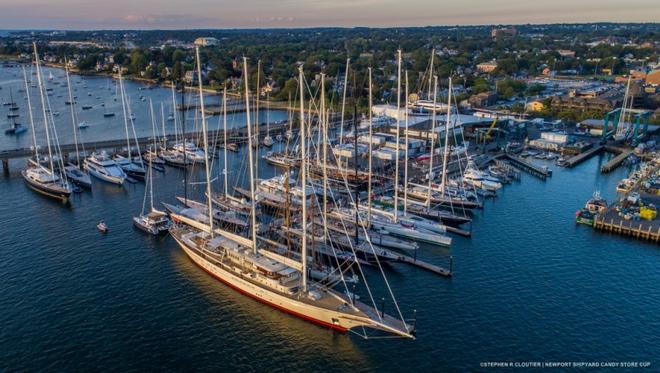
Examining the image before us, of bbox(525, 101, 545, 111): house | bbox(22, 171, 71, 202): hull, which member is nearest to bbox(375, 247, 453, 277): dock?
bbox(22, 171, 71, 202): hull

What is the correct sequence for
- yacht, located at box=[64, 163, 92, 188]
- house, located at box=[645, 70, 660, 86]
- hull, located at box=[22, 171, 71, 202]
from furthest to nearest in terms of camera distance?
house, located at box=[645, 70, 660, 86] → yacht, located at box=[64, 163, 92, 188] → hull, located at box=[22, 171, 71, 202]

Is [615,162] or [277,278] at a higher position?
[277,278]

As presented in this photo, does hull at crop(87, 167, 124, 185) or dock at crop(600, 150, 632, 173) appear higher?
hull at crop(87, 167, 124, 185)

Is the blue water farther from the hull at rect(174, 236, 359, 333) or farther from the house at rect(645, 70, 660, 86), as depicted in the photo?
the house at rect(645, 70, 660, 86)

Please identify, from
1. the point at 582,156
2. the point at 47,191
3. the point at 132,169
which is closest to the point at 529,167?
the point at 582,156

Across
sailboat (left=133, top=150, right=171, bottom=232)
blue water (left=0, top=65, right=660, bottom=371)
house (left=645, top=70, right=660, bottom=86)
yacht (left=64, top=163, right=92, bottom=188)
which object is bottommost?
blue water (left=0, top=65, right=660, bottom=371)

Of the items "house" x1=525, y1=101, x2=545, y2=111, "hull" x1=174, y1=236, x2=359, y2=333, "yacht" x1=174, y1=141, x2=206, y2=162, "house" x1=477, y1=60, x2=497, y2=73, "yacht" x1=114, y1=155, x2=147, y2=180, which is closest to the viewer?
"hull" x1=174, y1=236, x2=359, y2=333

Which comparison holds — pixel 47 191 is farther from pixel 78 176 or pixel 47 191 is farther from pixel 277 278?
pixel 277 278
